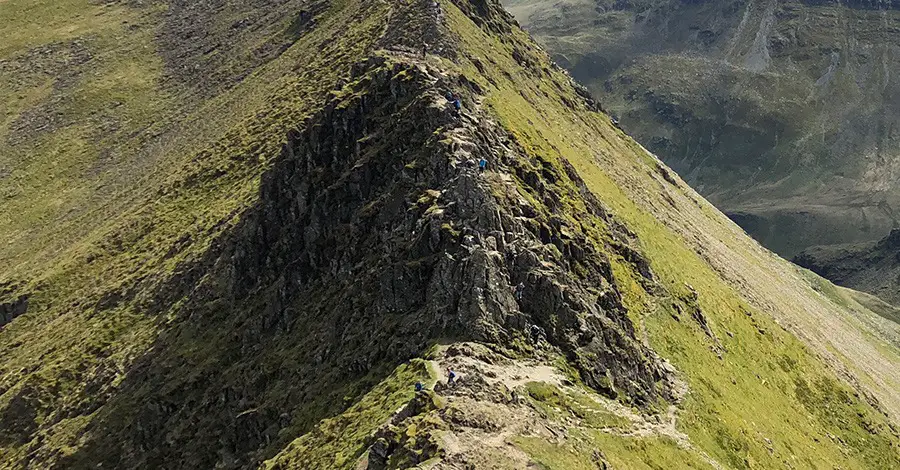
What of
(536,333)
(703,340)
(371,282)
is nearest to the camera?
(536,333)

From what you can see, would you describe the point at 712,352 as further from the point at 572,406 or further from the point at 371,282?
the point at 371,282

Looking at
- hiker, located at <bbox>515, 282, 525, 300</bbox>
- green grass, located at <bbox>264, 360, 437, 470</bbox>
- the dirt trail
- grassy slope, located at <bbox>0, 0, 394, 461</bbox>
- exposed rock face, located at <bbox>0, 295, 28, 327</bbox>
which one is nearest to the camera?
the dirt trail

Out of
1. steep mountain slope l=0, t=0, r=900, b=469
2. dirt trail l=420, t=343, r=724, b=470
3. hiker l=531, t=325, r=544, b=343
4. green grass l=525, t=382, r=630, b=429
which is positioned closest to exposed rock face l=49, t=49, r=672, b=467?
steep mountain slope l=0, t=0, r=900, b=469

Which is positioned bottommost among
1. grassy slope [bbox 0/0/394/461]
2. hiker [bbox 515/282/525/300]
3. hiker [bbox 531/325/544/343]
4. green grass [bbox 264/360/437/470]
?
grassy slope [bbox 0/0/394/461]

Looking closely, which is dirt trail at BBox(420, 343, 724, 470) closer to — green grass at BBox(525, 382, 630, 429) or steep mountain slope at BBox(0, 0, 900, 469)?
steep mountain slope at BBox(0, 0, 900, 469)

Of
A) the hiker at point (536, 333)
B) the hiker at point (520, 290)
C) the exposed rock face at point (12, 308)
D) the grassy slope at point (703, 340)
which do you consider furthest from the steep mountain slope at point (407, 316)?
the exposed rock face at point (12, 308)

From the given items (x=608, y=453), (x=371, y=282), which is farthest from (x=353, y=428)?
(x=608, y=453)
